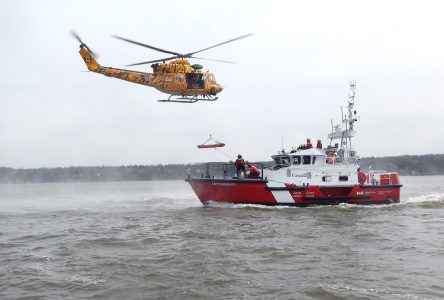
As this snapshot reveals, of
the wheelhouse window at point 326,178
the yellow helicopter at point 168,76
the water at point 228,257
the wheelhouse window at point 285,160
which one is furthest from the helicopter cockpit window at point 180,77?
the wheelhouse window at point 326,178

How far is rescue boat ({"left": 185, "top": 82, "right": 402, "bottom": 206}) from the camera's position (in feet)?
72.6

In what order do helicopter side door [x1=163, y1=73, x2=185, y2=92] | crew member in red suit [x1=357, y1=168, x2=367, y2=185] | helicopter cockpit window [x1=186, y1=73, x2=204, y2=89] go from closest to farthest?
helicopter side door [x1=163, y1=73, x2=185, y2=92]
helicopter cockpit window [x1=186, y1=73, x2=204, y2=89]
crew member in red suit [x1=357, y1=168, x2=367, y2=185]

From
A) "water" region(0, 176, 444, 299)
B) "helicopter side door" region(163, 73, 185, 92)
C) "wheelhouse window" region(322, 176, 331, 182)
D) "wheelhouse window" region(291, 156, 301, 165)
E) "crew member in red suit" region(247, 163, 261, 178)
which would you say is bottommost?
"water" region(0, 176, 444, 299)

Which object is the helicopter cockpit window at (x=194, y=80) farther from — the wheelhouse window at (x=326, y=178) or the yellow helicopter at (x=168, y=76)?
the wheelhouse window at (x=326, y=178)

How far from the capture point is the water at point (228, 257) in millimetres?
8547

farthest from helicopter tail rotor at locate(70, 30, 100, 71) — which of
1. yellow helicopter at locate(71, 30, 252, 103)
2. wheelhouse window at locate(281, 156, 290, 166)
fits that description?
wheelhouse window at locate(281, 156, 290, 166)

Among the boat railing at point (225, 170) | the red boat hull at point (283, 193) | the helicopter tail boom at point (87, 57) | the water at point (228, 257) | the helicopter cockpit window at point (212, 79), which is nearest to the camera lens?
the water at point (228, 257)

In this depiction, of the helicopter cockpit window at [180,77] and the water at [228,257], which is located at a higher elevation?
the helicopter cockpit window at [180,77]

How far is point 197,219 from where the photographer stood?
1906 cm

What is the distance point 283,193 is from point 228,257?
11.3 metres

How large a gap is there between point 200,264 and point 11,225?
1233cm

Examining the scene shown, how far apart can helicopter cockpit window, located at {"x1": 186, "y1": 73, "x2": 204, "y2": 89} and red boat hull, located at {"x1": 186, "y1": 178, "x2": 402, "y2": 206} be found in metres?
4.96

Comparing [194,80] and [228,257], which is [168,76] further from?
[228,257]

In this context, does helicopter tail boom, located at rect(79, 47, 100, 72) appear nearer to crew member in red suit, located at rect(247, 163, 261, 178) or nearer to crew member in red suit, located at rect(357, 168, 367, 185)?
crew member in red suit, located at rect(247, 163, 261, 178)
